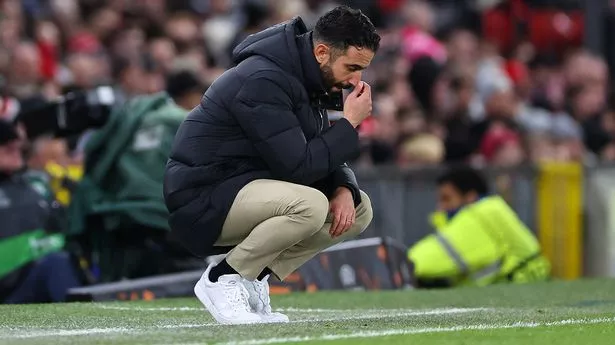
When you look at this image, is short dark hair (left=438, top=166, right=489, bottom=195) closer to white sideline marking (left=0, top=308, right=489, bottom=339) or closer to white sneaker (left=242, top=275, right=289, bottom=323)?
white sideline marking (left=0, top=308, right=489, bottom=339)

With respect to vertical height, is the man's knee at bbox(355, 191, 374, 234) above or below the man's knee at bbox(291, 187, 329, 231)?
below

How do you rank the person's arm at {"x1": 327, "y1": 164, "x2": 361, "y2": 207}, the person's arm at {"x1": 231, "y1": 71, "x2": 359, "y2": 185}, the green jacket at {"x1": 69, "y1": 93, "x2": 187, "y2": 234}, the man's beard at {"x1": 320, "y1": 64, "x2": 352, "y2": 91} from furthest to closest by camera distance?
the green jacket at {"x1": 69, "y1": 93, "x2": 187, "y2": 234} < the person's arm at {"x1": 327, "y1": 164, "x2": 361, "y2": 207} < the man's beard at {"x1": 320, "y1": 64, "x2": 352, "y2": 91} < the person's arm at {"x1": 231, "y1": 71, "x2": 359, "y2": 185}

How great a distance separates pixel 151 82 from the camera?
14.5m

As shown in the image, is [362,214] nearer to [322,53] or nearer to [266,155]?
[266,155]

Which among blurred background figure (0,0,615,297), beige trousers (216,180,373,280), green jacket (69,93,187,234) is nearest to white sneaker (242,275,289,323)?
beige trousers (216,180,373,280)

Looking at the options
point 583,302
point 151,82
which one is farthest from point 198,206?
point 151,82

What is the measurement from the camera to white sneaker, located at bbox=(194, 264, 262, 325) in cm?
733

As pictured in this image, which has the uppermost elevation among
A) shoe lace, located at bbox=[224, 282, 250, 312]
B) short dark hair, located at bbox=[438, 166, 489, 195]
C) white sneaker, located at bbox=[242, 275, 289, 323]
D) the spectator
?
the spectator

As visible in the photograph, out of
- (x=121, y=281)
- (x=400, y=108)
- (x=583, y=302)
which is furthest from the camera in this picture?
(x=400, y=108)

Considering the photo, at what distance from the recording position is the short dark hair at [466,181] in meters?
13.5

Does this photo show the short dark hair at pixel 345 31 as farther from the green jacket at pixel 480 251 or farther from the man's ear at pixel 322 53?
the green jacket at pixel 480 251

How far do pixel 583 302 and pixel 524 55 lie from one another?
32.7ft

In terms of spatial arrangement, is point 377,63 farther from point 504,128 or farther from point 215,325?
point 215,325

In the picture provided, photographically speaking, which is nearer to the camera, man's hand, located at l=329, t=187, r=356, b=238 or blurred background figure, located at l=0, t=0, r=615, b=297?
man's hand, located at l=329, t=187, r=356, b=238
